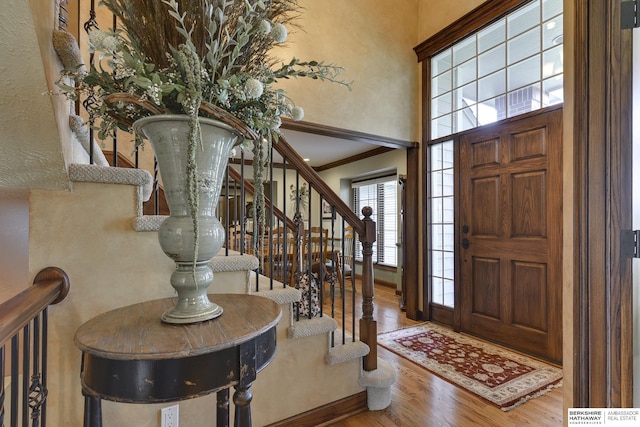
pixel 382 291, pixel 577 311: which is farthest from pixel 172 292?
pixel 382 291

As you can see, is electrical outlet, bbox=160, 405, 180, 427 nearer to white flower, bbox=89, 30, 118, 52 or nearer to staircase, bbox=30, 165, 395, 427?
staircase, bbox=30, 165, 395, 427

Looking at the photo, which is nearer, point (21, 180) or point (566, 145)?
point (21, 180)

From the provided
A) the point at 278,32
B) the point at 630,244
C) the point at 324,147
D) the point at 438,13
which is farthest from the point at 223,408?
the point at 324,147

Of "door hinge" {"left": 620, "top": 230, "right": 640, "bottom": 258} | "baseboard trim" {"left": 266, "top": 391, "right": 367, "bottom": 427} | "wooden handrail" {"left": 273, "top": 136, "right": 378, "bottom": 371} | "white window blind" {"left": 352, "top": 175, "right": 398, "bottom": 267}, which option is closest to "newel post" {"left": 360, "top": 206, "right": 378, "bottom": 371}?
"wooden handrail" {"left": 273, "top": 136, "right": 378, "bottom": 371}

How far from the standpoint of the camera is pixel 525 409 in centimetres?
193

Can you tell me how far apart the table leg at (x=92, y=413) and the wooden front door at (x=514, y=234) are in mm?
3052

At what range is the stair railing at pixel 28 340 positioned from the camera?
2.15 feet

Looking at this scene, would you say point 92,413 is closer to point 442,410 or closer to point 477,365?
point 442,410

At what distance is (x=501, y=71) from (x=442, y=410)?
10.00ft

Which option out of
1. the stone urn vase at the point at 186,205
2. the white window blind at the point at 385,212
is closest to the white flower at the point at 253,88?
the stone urn vase at the point at 186,205

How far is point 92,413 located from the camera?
89cm

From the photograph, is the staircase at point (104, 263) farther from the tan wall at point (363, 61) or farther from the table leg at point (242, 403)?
the tan wall at point (363, 61)

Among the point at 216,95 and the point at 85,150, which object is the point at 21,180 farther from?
the point at 216,95

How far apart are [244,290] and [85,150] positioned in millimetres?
1069
